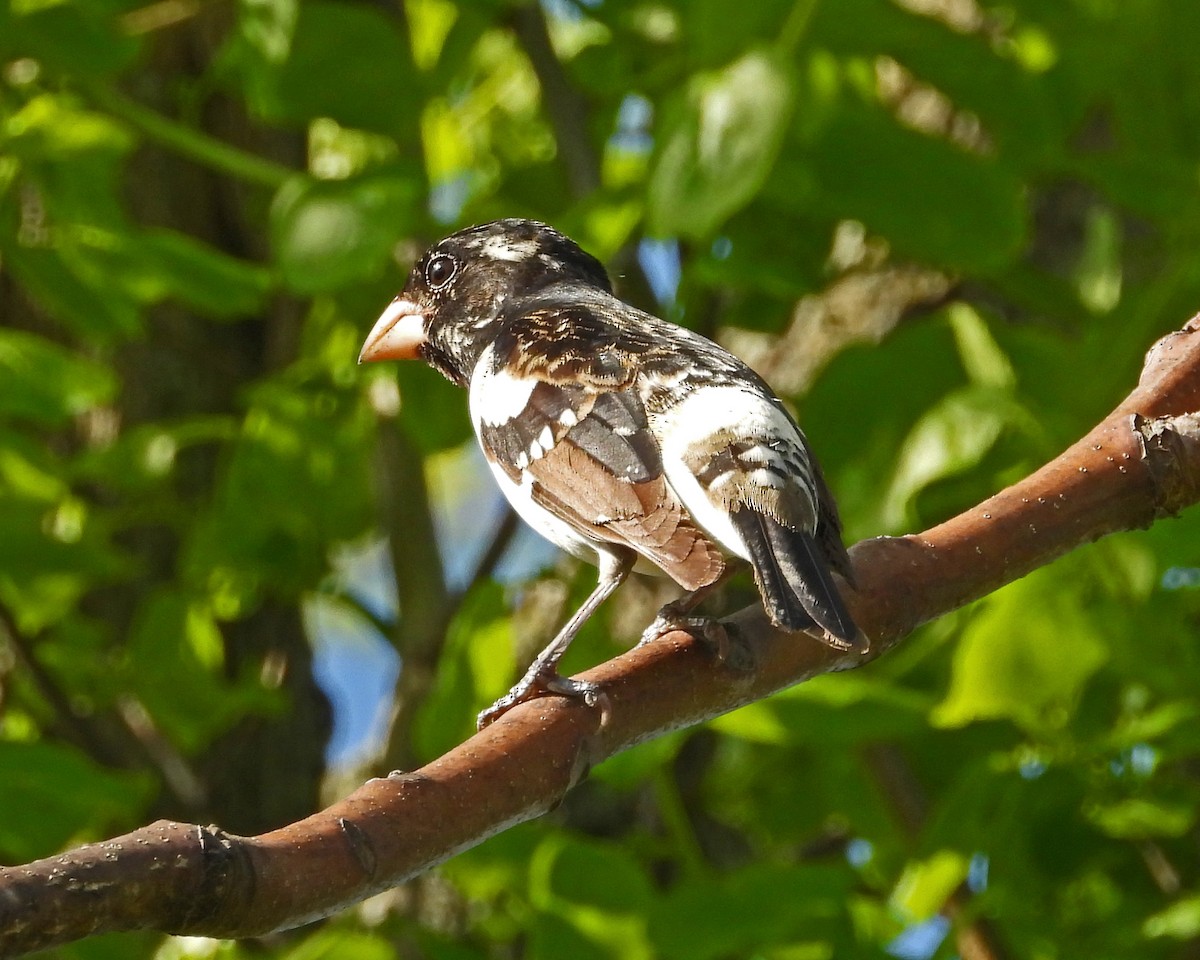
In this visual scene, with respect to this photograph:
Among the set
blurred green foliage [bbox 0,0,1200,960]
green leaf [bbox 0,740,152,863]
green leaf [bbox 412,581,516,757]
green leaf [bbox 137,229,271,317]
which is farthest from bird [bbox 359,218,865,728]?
green leaf [bbox 0,740,152,863]

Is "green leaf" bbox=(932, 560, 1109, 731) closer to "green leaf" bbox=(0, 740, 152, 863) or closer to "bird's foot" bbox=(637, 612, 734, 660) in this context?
"bird's foot" bbox=(637, 612, 734, 660)

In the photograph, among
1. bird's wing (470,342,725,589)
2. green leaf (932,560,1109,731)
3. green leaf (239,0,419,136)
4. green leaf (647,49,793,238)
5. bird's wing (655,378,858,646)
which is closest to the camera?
bird's wing (655,378,858,646)

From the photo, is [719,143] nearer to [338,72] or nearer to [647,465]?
[647,465]

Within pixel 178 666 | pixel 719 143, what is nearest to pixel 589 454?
pixel 719 143

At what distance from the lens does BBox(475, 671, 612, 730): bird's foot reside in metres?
2.23

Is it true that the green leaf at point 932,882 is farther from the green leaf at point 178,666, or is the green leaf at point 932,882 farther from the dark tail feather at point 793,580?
the green leaf at point 178,666

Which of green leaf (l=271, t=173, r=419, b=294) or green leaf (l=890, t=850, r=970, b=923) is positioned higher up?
green leaf (l=271, t=173, r=419, b=294)

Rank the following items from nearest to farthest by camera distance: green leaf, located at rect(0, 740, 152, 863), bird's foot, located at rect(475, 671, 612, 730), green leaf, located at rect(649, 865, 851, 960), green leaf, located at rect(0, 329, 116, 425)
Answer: bird's foot, located at rect(475, 671, 612, 730)
green leaf, located at rect(649, 865, 851, 960)
green leaf, located at rect(0, 740, 152, 863)
green leaf, located at rect(0, 329, 116, 425)

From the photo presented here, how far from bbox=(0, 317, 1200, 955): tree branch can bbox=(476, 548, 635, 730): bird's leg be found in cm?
3

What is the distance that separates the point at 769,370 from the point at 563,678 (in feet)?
11.3

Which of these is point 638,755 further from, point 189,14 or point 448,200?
point 189,14

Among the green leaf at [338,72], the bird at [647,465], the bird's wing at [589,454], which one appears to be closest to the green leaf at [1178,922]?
the bird at [647,465]

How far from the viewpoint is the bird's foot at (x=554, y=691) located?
2.23 metres

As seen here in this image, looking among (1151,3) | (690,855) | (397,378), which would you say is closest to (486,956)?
(690,855)
